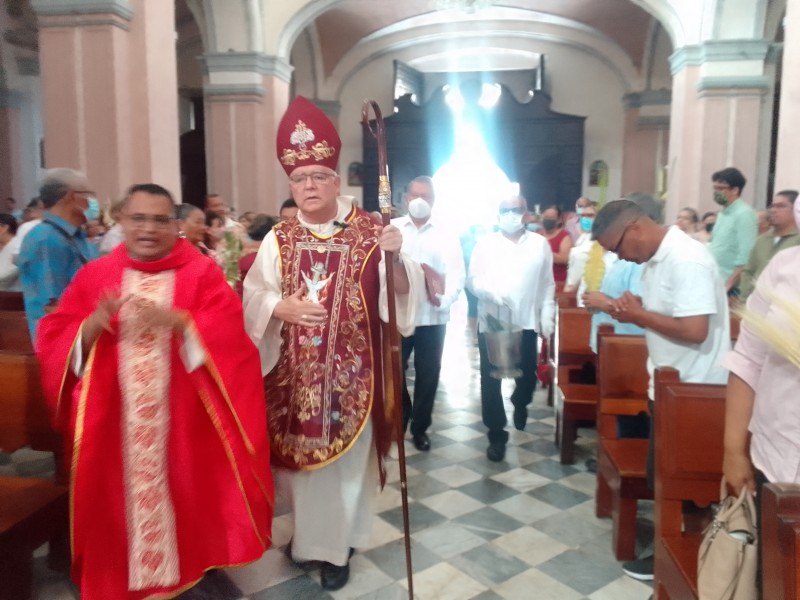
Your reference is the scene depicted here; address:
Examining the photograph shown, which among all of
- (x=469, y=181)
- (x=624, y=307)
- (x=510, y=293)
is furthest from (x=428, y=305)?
(x=469, y=181)

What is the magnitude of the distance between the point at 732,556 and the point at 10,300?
481cm

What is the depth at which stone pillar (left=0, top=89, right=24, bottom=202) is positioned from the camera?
11.4 m

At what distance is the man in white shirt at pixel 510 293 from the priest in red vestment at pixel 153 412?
2.12 metres

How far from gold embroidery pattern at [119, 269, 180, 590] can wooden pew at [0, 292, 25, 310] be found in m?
3.00

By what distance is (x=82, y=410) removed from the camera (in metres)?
2.21

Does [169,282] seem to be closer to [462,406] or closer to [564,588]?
→ [564,588]

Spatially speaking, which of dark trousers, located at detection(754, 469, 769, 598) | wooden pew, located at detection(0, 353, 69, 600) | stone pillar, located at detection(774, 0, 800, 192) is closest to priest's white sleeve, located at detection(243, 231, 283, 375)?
wooden pew, located at detection(0, 353, 69, 600)

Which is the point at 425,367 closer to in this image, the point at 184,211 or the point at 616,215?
the point at 184,211

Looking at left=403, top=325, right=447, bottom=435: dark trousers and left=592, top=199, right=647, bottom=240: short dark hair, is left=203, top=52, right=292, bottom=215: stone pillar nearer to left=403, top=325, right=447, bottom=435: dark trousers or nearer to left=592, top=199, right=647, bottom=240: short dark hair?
left=403, top=325, right=447, bottom=435: dark trousers

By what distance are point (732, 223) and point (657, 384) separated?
4126 millimetres

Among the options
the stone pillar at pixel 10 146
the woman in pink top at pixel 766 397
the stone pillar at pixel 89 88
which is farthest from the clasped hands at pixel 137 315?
the stone pillar at pixel 10 146

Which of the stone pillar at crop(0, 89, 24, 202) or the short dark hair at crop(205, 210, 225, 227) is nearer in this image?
the short dark hair at crop(205, 210, 225, 227)

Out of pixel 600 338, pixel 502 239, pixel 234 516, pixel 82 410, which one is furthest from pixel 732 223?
pixel 82 410

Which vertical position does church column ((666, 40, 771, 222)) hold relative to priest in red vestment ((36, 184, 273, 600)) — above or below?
above
